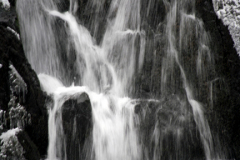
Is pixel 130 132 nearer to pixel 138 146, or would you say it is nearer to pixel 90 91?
pixel 138 146

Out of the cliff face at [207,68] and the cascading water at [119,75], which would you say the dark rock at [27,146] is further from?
the cliff face at [207,68]

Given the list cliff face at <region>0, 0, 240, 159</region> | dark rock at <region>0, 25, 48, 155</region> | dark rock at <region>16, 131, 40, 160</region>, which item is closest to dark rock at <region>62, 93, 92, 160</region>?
dark rock at <region>0, 25, 48, 155</region>

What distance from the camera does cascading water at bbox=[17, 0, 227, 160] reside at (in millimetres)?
5348

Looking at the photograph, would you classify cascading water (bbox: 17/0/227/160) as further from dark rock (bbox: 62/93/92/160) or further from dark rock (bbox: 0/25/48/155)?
dark rock (bbox: 0/25/48/155)

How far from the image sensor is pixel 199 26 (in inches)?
285

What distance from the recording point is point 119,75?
263 inches

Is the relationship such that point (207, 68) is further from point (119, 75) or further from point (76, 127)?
point (76, 127)

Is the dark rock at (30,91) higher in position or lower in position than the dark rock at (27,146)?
higher

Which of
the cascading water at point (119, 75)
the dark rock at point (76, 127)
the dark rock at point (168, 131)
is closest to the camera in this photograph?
the dark rock at point (76, 127)

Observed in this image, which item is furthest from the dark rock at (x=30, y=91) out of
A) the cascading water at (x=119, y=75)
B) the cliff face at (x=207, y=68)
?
the cliff face at (x=207, y=68)

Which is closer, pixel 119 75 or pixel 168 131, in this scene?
pixel 168 131

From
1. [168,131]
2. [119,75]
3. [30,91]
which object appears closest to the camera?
[30,91]

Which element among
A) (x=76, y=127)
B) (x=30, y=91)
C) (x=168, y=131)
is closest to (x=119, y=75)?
(x=168, y=131)

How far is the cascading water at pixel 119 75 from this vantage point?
5.35 metres
